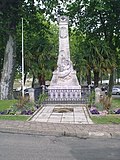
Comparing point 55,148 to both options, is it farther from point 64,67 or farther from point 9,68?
point 9,68

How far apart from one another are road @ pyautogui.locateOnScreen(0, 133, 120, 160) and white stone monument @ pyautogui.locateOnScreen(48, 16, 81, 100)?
1275 centimetres

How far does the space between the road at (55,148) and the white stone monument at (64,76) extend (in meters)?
12.8

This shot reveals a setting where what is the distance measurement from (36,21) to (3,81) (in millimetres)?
7198

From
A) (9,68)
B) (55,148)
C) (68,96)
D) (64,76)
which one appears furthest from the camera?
(9,68)

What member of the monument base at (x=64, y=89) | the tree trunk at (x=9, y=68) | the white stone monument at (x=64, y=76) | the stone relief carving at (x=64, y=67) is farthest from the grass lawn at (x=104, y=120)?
the tree trunk at (x=9, y=68)

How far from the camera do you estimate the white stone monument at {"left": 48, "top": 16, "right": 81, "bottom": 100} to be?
22500mm

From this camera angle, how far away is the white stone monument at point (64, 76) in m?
22.5

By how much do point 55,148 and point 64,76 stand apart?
16.4 meters

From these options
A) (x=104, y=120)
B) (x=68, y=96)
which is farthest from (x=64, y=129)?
(x=68, y=96)

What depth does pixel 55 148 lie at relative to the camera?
7973 millimetres

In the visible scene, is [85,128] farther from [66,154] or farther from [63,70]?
[63,70]

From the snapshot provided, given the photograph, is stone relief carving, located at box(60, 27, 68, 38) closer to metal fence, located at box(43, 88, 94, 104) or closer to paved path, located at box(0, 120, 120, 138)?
metal fence, located at box(43, 88, 94, 104)

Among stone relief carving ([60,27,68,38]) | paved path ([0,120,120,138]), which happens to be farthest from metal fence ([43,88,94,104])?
paved path ([0,120,120,138])

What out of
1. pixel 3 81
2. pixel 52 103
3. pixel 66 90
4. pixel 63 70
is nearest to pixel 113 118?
pixel 52 103
